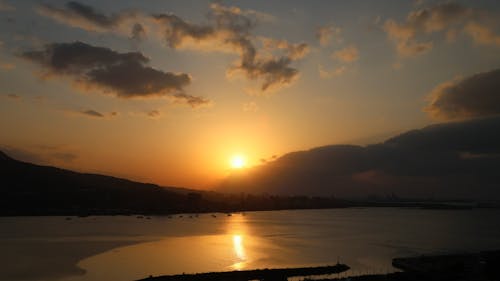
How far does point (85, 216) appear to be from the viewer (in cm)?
18888

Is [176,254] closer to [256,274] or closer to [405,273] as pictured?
[256,274]

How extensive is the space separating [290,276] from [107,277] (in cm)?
2172

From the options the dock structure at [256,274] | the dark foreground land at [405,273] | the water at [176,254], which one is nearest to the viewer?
the dark foreground land at [405,273]

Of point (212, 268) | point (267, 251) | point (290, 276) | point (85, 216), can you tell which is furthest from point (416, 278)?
point (85, 216)

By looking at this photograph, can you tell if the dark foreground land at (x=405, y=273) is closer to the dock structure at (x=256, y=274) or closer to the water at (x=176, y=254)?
the dock structure at (x=256, y=274)

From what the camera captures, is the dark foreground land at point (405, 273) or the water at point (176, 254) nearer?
the dark foreground land at point (405, 273)

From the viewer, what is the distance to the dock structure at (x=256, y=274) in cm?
4663

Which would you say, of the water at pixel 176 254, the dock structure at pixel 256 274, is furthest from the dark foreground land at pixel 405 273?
the water at pixel 176 254

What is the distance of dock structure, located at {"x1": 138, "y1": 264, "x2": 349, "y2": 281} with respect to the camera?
46631mm

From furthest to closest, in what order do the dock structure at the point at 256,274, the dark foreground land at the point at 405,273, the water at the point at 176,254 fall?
the water at the point at 176,254 < the dock structure at the point at 256,274 < the dark foreground land at the point at 405,273

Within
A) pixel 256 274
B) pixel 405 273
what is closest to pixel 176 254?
pixel 256 274

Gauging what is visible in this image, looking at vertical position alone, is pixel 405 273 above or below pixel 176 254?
above

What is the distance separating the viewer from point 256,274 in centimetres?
4944

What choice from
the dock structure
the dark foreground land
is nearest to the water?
the dock structure
